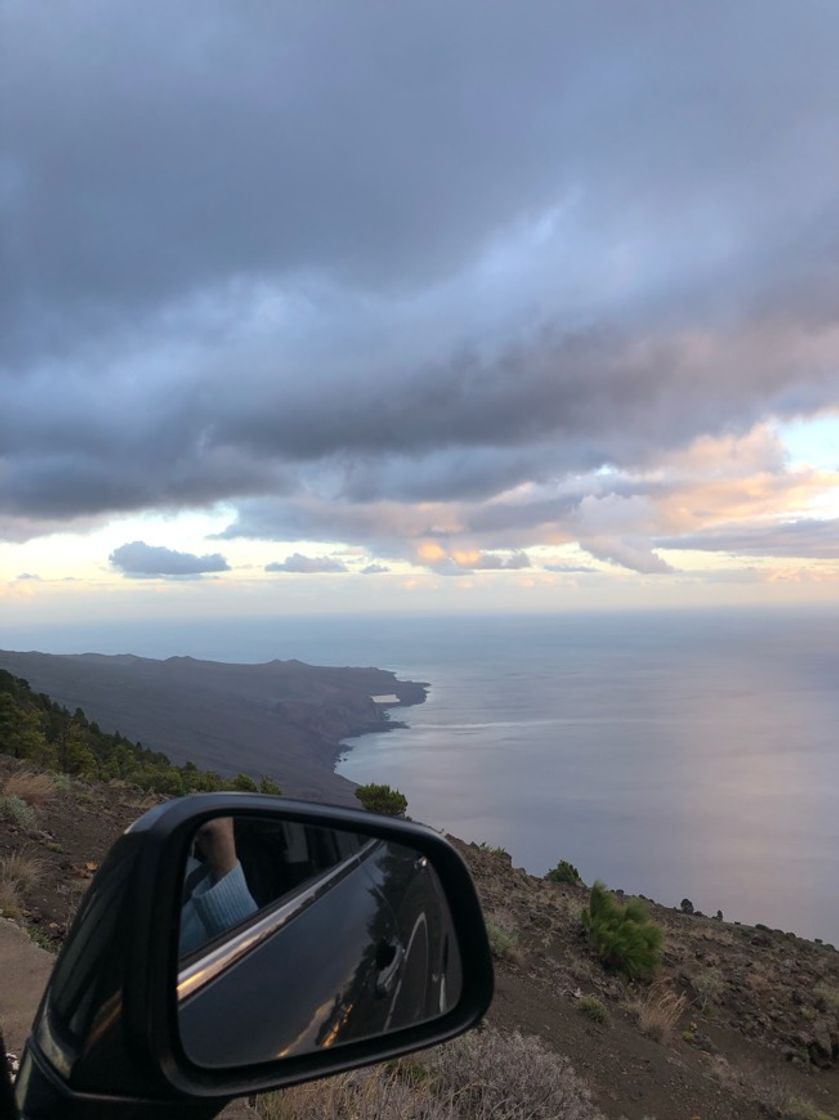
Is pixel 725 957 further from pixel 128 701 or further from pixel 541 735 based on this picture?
pixel 541 735

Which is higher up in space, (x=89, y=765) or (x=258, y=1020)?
(x=258, y=1020)

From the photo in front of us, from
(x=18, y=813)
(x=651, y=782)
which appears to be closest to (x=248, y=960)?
(x=18, y=813)

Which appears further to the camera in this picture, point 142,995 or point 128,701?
point 128,701

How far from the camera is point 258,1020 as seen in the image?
1704mm

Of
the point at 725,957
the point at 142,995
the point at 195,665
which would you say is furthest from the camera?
the point at 195,665

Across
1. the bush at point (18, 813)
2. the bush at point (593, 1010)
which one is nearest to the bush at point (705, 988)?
the bush at point (593, 1010)

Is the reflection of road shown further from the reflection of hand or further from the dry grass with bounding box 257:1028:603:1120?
the dry grass with bounding box 257:1028:603:1120

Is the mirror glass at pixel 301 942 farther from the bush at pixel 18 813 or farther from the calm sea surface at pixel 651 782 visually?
the calm sea surface at pixel 651 782

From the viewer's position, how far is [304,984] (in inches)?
73.3

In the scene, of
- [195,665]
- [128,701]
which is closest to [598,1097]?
[128,701]

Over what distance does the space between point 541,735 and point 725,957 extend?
12132 centimetres

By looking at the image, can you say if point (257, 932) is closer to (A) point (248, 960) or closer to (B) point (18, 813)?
(A) point (248, 960)

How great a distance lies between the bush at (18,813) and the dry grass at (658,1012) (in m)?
7.62

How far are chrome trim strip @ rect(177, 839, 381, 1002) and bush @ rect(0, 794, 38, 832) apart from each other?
9.24 metres
